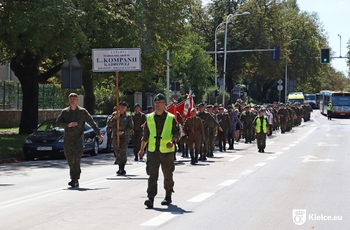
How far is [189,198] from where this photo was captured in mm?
12750

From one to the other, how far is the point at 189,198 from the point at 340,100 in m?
62.7

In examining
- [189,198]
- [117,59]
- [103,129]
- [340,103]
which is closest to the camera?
[189,198]

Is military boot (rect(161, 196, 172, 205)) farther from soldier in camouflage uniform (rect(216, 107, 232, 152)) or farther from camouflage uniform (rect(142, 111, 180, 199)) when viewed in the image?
soldier in camouflage uniform (rect(216, 107, 232, 152))

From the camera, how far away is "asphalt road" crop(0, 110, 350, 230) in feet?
33.1

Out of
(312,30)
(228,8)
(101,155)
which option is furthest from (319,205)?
(312,30)

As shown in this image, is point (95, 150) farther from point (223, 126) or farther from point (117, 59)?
point (223, 126)

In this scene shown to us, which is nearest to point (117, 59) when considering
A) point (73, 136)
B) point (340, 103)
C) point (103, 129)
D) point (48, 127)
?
point (48, 127)

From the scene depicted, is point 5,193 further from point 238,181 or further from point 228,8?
point 228,8

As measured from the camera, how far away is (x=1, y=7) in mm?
26672

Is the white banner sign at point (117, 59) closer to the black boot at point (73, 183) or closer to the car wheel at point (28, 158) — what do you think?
the car wheel at point (28, 158)

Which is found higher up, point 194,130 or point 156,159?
point 194,130

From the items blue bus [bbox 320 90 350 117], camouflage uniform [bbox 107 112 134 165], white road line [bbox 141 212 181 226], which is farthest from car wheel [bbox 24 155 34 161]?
blue bus [bbox 320 90 350 117]

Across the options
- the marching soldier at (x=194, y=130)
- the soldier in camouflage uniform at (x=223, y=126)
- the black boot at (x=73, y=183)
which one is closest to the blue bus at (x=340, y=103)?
the soldier in camouflage uniform at (x=223, y=126)

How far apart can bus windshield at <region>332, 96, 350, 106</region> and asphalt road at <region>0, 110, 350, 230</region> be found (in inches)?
2095
